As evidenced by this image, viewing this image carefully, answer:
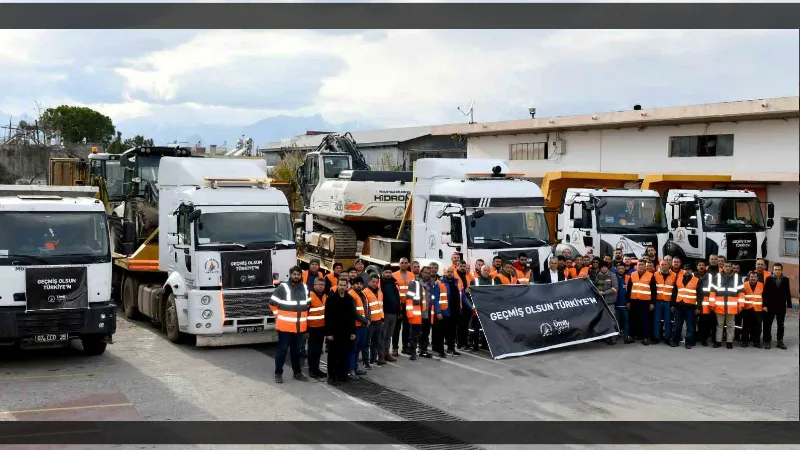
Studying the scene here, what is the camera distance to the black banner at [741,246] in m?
19.9

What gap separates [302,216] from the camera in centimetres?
2322

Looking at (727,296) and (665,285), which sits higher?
(665,285)

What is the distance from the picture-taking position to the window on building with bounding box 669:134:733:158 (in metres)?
23.4

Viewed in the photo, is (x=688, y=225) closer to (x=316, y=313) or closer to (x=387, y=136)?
(x=316, y=313)

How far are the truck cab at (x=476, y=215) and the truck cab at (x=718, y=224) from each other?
5.40m

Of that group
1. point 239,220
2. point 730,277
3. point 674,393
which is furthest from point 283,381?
point 730,277

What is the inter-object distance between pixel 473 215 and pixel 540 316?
239 centimetres

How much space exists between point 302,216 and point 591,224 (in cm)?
834

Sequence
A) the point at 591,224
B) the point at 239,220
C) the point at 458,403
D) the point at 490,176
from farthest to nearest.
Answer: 1. the point at 591,224
2. the point at 490,176
3. the point at 239,220
4. the point at 458,403

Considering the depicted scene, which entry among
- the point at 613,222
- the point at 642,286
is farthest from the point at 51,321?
the point at 613,222

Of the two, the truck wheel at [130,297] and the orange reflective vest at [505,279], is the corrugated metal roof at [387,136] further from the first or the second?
the orange reflective vest at [505,279]

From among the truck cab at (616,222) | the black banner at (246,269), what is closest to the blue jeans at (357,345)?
the black banner at (246,269)

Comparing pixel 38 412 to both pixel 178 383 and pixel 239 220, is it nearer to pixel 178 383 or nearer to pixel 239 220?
pixel 178 383

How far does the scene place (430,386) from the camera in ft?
40.2
